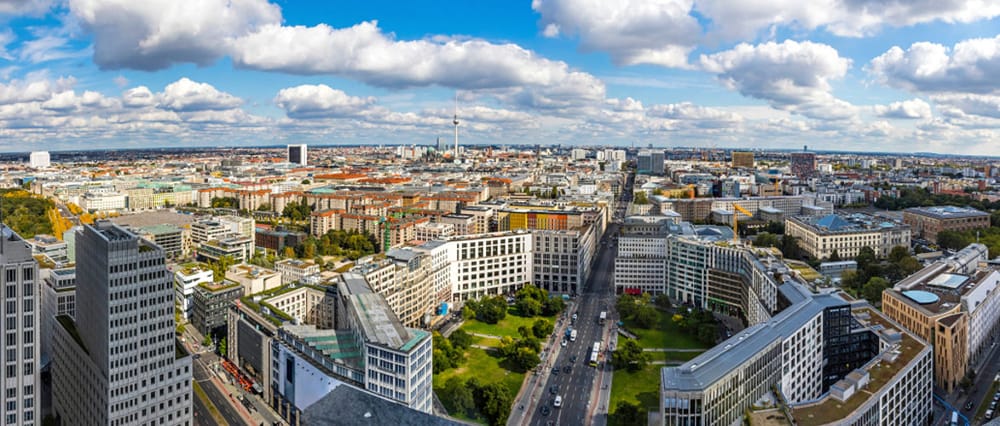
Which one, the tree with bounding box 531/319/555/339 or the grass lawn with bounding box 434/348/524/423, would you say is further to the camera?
the tree with bounding box 531/319/555/339

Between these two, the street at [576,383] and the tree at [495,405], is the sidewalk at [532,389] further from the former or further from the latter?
the tree at [495,405]

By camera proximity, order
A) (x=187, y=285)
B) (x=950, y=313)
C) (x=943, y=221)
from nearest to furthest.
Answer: (x=950, y=313) → (x=187, y=285) → (x=943, y=221)

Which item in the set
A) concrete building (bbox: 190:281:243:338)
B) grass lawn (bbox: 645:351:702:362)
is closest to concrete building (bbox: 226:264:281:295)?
concrete building (bbox: 190:281:243:338)

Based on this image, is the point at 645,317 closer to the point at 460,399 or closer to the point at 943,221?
the point at 460,399

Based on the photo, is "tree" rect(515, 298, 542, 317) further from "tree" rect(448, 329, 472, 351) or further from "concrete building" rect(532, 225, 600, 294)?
"concrete building" rect(532, 225, 600, 294)

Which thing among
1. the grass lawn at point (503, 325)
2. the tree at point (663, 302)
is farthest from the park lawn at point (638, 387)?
the tree at point (663, 302)

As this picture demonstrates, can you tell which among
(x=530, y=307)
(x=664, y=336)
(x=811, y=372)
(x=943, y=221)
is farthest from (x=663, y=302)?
(x=943, y=221)

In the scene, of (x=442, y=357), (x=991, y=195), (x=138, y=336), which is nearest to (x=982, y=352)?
(x=442, y=357)
